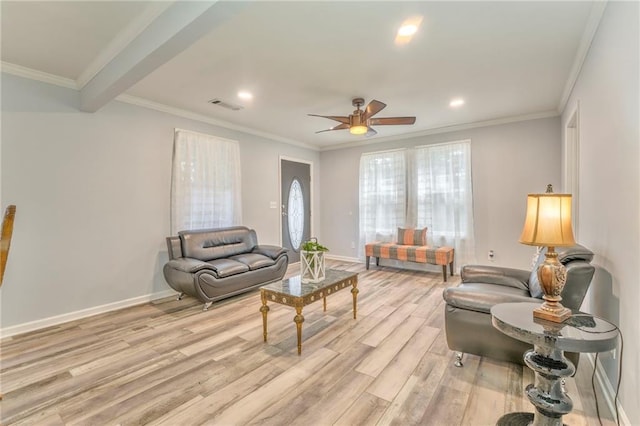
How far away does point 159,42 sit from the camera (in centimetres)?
215

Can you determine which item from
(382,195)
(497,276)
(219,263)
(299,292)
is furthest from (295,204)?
(497,276)

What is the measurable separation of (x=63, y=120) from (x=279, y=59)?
2.52 m

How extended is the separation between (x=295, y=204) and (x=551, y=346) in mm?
5358

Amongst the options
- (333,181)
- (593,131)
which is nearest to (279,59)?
(593,131)

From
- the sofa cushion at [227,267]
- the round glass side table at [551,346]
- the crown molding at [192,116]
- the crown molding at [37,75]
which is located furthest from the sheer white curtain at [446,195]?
the crown molding at [37,75]

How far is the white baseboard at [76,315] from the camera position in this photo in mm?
2941

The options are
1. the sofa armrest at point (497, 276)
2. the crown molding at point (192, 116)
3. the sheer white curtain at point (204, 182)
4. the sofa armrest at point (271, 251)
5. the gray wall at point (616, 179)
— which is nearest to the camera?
the gray wall at point (616, 179)

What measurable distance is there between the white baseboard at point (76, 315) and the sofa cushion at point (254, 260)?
41.9 inches

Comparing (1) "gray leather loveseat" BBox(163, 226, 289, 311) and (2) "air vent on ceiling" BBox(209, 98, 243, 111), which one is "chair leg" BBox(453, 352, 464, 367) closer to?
(1) "gray leather loveseat" BBox(163, 226, 289, 311)

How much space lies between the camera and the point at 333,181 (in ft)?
22.4

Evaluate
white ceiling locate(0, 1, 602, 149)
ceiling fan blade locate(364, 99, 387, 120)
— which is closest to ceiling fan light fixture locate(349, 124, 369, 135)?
ceiling fan blade locate(364, 99, 387, 120)

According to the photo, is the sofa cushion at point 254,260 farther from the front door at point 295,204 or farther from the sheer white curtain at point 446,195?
the sheer white curtain at point 446,195

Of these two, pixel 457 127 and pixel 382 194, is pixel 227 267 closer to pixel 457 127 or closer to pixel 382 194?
pixel 382 194

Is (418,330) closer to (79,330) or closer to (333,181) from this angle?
(79,330)
